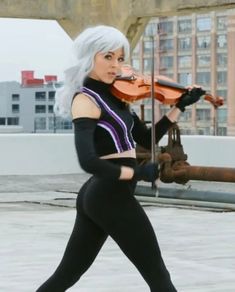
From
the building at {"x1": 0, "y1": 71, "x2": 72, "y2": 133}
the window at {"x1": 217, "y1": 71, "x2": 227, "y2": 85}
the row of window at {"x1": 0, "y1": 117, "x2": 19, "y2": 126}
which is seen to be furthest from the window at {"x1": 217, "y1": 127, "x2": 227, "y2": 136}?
the row of window at {"x1": 0, "y1": 117, "x2": 19, "y2": 126}

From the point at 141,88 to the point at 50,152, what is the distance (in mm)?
14073

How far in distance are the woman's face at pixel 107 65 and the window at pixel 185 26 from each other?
99.5 meters

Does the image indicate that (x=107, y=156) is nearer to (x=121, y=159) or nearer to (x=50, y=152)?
(x=121, y=159)

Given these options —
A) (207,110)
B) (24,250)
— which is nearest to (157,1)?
(24,250)

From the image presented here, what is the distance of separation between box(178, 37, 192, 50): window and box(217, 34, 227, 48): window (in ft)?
10.8

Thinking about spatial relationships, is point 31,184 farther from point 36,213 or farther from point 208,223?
point 208,223

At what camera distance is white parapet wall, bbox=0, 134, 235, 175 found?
17516 millimetres

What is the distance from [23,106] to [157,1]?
37245 mm

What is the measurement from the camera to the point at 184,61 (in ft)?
340

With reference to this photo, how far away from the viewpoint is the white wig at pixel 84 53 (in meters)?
3.66

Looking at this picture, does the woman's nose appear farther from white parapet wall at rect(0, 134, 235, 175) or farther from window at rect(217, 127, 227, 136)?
window at rect(217, 127, 227, 136)

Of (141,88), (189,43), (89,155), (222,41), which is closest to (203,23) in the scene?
(189,43)

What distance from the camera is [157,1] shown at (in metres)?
17.0

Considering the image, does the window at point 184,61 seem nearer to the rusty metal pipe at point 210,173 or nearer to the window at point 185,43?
the window at point 185,43
